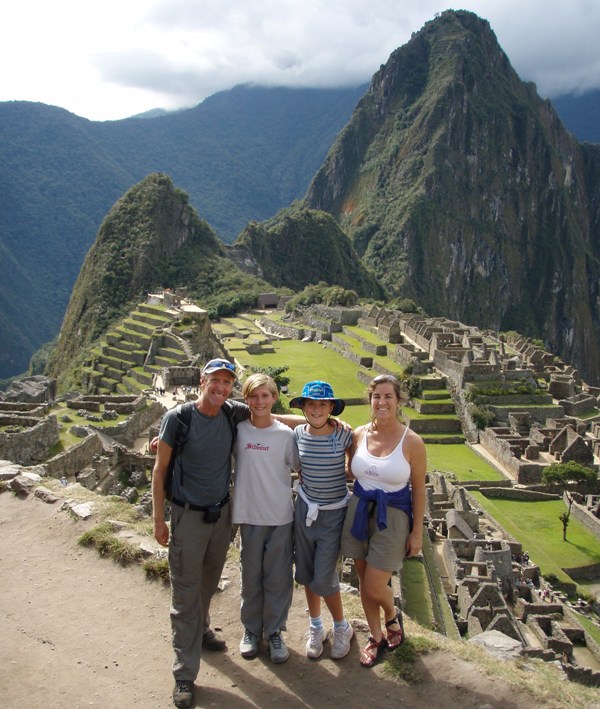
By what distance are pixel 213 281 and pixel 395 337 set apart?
3555 centimetres

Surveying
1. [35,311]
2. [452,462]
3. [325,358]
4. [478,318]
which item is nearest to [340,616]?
[452,462]

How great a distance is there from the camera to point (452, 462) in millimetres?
30062

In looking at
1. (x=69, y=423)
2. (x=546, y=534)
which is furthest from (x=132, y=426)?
(x=546, y=534)

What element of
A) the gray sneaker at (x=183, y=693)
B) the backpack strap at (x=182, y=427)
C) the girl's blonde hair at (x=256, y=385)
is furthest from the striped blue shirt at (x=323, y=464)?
the gray sneaker at (x=183, y=693)

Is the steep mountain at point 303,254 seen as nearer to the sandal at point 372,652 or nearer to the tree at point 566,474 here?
the tree at point 566,474

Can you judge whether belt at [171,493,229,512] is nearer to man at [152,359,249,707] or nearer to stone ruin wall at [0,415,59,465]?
man at [152,359,249,707]

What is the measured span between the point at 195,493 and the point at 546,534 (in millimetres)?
20814

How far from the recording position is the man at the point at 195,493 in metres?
5.62

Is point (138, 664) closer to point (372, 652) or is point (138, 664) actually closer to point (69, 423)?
point (372, 652)

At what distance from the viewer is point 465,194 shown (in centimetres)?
14775

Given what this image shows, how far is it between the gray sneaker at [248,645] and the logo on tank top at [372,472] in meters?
1.69

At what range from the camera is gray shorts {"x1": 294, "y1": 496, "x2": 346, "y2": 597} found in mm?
5867

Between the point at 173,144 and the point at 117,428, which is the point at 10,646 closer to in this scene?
the point at 117,428

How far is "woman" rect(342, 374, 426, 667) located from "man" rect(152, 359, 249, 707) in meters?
1.07
